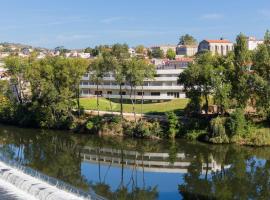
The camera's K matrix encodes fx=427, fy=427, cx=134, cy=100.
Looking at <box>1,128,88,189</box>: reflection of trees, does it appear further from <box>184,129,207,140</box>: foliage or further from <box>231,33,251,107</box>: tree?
<box>231,33,251,107</box>: tree

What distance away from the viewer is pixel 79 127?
243 feet

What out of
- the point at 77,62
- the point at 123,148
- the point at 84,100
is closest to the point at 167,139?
the point at 123,148

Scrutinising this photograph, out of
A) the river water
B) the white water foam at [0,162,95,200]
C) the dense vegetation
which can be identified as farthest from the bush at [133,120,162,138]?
the white water foam at [0,162,95,200]

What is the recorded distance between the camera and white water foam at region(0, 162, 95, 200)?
32.3 metres

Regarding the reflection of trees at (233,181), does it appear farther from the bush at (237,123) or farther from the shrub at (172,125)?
the shrub at (172,125)

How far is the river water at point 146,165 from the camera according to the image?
39.7 metres

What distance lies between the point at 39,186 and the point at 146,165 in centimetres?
1877

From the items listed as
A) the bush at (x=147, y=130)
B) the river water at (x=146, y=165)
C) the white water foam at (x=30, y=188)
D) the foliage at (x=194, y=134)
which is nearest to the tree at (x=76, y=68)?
the river water at (x=146, y=165)

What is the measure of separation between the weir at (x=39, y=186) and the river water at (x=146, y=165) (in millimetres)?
3989

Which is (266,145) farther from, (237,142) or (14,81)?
(14,81)

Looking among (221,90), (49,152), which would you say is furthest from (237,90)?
(49,152)

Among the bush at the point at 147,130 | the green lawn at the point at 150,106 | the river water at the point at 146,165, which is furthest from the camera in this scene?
the green lawn at the point at 150,106

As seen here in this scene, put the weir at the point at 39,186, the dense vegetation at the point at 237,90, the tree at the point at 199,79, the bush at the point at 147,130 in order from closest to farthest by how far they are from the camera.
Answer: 1. the weir at the point at 39,186
2. the dense vegetation at the point at 237,90
3. the tree at the point at 199,79
4. the bush at the point at 147,130

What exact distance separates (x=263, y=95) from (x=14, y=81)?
4769 cm
